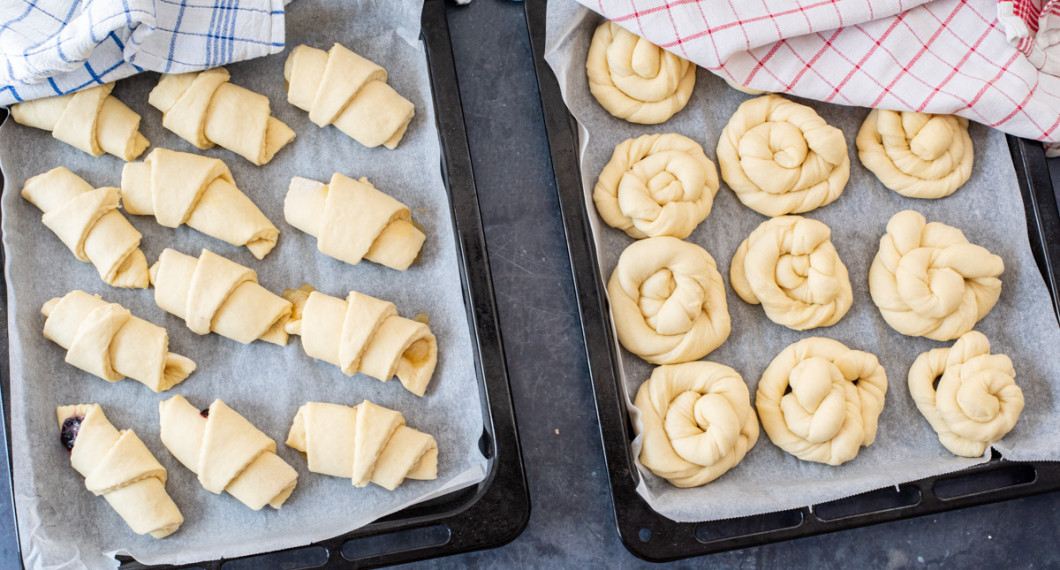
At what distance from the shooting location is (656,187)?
1.65 metres

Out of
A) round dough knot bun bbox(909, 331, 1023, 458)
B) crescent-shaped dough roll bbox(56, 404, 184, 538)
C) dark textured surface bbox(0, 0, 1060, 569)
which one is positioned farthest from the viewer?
dark textured surface bbox(0, 0, 1060, 569)

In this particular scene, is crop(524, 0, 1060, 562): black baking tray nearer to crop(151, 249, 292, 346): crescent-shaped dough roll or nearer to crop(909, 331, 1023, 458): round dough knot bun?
crop(909, 331, 1023, 458): round dough knot bun

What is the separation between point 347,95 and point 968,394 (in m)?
1.37

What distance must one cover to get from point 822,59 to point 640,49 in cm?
40

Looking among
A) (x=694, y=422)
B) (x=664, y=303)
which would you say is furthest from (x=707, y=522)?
(x=664, y=303)

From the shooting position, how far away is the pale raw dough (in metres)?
1.65

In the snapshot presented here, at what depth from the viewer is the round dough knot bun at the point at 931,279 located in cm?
165

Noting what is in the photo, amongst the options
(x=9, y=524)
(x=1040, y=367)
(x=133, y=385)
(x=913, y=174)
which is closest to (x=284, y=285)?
(x=133, y=385)

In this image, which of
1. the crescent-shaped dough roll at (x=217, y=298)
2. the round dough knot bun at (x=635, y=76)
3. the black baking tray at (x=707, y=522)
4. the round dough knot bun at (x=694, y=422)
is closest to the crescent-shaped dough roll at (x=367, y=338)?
the crescent-shaped dough roll at (x=217, y=298)

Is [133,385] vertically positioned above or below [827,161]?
below

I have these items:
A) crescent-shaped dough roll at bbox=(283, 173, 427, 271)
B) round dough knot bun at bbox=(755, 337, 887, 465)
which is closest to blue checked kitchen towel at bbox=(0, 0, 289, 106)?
crescent-shaped dough roll at bbox=(283, 173, 427, 271)

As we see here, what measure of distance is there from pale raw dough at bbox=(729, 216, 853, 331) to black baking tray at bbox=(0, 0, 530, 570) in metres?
0.54

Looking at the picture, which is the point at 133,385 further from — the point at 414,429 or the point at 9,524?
the point at 414,429

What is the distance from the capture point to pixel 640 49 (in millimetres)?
1678
